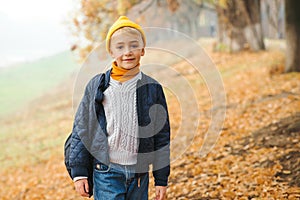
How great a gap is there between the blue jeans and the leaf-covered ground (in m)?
2.18

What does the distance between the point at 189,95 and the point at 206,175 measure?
1483 mm

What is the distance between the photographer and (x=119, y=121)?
2.63 metres

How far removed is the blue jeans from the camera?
8.68 ft

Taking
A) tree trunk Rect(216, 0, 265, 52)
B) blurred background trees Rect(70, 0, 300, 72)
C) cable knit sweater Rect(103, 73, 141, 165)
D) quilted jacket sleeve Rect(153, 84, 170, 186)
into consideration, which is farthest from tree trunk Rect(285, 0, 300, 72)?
cable knit sweater Rect(103, 73, 141, 165)

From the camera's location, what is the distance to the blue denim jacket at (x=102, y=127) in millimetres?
2641

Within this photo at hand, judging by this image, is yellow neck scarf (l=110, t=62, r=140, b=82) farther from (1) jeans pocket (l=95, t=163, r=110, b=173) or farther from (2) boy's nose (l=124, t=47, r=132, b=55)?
(1) jeans pocket (l=95, t=163, r=110, b=173)

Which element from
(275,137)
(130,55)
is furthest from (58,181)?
(130,55)

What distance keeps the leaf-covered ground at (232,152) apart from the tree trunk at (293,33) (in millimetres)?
356

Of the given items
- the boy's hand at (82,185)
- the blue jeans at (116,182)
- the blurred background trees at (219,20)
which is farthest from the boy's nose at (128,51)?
the blurred background trees at (219,20)

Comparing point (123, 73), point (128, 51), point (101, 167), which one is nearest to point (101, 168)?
point (101, 167)

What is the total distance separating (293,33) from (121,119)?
28.1 ft

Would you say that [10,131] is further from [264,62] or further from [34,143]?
[264,62]

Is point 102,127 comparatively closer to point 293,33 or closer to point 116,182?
point 116,182

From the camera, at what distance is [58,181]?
25.7 feet
